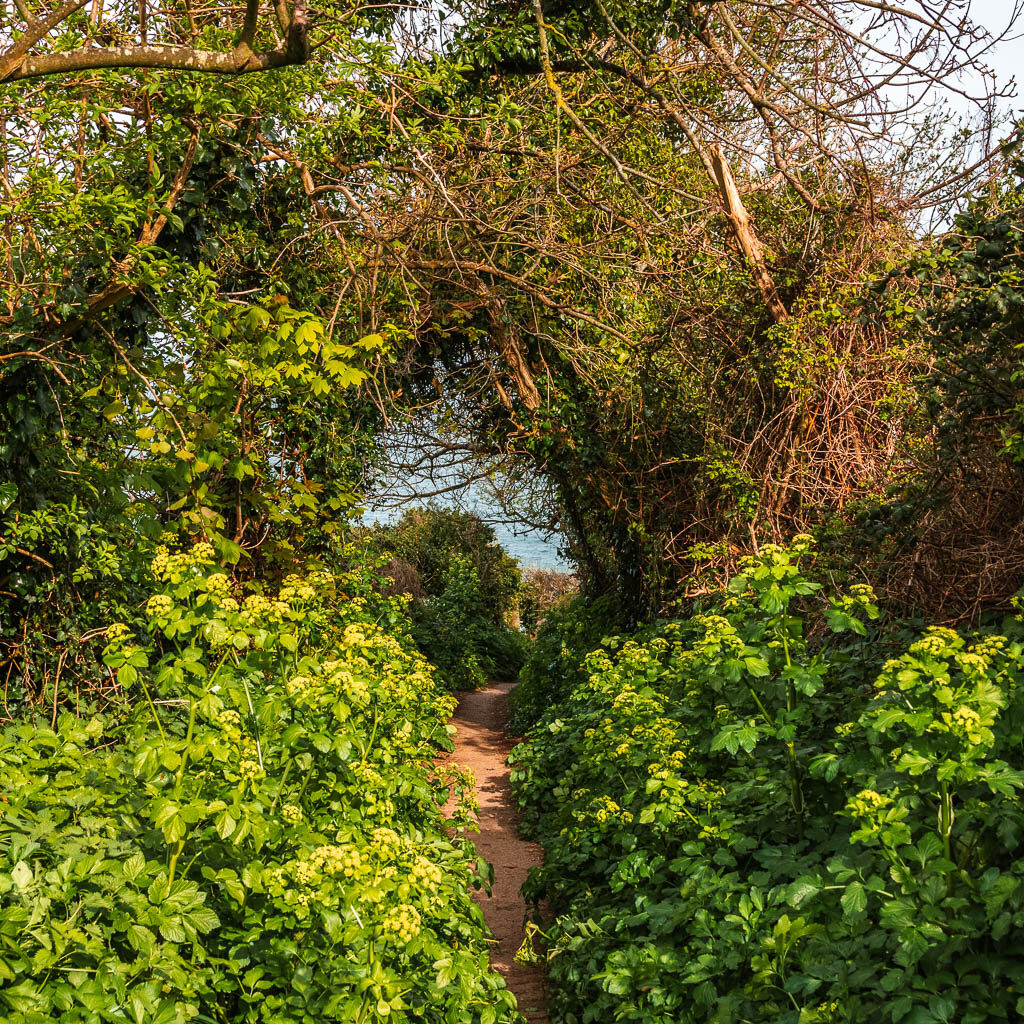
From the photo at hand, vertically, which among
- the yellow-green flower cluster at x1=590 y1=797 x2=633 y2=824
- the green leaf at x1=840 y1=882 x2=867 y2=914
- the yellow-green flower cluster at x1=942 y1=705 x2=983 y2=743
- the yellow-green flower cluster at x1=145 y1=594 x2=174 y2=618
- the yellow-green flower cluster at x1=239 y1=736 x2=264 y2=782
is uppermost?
the yellow-green flower cluster at x1=145 y1=594 x2=174 y2=618

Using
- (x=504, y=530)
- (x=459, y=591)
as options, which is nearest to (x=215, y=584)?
(x=504, y=530)

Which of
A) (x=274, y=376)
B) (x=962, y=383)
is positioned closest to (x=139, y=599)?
(x=274, y=376)

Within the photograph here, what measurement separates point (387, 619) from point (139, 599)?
3.59 meters

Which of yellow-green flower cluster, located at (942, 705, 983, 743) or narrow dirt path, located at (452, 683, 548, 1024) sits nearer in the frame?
yellow-green flower cluster, located at (942, 705, 983, 743)

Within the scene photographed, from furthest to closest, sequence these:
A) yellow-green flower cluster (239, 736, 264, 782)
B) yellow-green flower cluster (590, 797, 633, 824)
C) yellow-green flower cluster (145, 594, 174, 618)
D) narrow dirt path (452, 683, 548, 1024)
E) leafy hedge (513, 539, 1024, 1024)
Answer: narrow dirt path (452, 683, 548, 1024)
yellow-green flower cluster (590, 797, 633, 824)
yellow-green flower cluster (145, 594, 174, 618)
yellow-green flower cluster (239, 736, 264, 782)
leafy hedge (513, 539, 1024, 1024)

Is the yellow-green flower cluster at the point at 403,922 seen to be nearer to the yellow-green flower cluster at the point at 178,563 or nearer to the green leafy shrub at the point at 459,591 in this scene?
the yellow-green flower cluster at the point at 178,563

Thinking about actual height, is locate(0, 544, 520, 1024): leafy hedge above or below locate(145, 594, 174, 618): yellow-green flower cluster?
below

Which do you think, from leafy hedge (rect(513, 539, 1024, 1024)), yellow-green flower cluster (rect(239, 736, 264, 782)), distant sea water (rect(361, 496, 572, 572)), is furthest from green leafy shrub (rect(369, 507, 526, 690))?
yellow-green flower cluster (rect(239, 736, 264, 782))

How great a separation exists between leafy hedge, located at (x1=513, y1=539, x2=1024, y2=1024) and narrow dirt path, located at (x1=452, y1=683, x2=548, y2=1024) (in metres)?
0.26

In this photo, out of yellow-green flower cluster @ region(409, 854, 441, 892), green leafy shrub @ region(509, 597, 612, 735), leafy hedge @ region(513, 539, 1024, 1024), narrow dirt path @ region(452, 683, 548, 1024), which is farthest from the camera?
green leafy shrub @ region(509, 597, 612, 735)

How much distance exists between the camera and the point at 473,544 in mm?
19328

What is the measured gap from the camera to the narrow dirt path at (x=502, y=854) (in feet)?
13.9

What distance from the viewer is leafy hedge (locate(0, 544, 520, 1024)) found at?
2301 millimetres

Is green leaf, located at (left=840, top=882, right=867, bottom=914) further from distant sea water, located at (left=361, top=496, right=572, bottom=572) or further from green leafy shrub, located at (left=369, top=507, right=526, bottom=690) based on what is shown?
green leafy shrub, located at (left=369, top=507, right=526, bottom=690)
